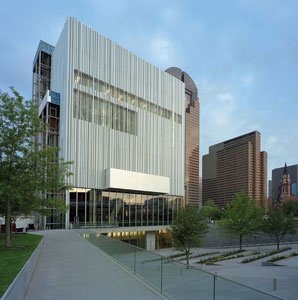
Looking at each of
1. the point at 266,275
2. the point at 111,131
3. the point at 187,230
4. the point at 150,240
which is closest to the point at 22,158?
the point at 266,275

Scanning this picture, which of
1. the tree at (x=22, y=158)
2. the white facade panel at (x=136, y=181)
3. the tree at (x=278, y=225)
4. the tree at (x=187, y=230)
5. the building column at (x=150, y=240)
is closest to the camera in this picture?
the tree at (x=22, y=158)

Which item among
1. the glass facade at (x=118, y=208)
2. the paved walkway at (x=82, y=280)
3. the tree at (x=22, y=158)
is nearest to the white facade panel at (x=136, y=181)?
the glass facade at (x=118, y=208)

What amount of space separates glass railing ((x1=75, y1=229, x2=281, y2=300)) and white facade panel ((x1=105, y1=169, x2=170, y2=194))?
33.0m

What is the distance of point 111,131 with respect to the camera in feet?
167

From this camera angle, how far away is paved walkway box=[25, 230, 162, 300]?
10148mm

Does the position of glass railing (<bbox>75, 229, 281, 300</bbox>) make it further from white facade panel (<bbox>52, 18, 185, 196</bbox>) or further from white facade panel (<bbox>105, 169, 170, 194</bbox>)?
white facade panel (<bbox>105, 169, 170, 194</bbox>)

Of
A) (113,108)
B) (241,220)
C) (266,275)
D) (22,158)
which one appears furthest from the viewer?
(113,108)

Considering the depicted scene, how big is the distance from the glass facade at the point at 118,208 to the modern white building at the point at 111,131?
13cm

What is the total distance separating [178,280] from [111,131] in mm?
42619

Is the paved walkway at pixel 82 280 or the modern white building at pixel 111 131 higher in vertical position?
the modern white building at pixel 111 131

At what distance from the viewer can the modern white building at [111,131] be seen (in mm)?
46719

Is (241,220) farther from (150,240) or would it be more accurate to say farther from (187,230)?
(150,240)

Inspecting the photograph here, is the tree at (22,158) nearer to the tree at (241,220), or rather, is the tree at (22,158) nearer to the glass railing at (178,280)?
the glass railing at (178,280)

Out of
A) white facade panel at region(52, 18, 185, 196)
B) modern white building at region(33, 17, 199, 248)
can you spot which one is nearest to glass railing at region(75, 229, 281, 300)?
modern white building at region(33, 17, 199, 248)
